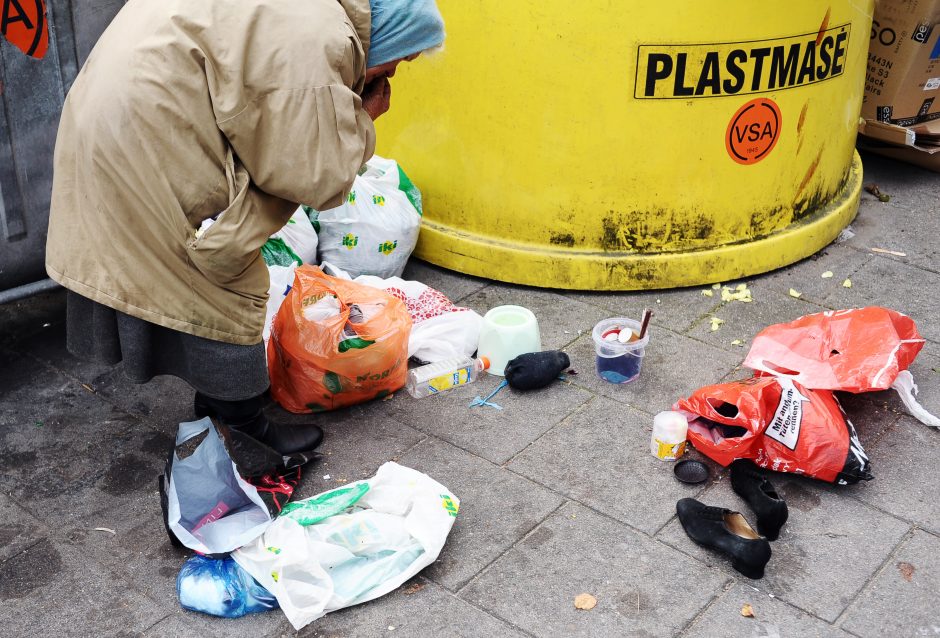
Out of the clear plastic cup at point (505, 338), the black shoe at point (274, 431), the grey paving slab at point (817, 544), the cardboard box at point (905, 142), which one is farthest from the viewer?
the cardboard box at point (905, 142)

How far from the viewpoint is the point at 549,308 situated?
14.0 ft

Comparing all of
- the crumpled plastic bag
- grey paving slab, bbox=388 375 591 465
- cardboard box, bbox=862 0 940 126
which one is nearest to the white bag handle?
the crumpled plastic bag

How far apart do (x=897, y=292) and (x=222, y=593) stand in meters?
3.18

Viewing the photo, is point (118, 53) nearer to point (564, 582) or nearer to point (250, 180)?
point (250, 180)

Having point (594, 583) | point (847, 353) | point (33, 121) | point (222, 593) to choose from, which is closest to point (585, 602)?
point (594, 583)

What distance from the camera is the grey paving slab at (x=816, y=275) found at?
4.37m

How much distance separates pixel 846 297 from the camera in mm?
4328

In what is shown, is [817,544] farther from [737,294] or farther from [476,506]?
[737,294]

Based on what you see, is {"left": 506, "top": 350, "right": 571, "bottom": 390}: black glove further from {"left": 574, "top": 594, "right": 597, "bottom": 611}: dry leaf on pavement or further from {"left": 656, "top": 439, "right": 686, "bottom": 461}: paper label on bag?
{"left": 574, "top": 594, "right": 597, "bottom": 611}: dry leaf on pavement

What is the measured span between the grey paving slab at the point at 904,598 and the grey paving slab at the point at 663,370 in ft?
3.19

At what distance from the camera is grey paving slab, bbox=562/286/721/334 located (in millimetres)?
4152

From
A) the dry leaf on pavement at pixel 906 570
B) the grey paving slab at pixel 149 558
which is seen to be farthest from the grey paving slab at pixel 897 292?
the grey paving slab at pixel 149 558

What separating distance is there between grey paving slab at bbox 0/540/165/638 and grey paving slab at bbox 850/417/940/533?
2.21 metres

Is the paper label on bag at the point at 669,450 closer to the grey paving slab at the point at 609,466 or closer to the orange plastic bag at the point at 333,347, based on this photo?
the grey paving slab at the point at 609,466
